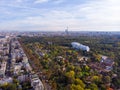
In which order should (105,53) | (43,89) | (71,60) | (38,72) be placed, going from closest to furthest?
(43,89), (38,72), (71,60), (105,53)

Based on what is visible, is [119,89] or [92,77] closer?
[119,89]

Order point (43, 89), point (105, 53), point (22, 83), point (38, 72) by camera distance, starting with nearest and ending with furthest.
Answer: point (43, 89)
point (22, 83)
point (38, 72)
point (105, 53)

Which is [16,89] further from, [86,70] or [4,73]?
[86,70]

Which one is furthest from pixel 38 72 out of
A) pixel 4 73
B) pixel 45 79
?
pixel 4 73

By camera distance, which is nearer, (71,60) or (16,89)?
(16,89)

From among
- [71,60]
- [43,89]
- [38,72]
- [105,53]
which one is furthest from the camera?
[105,53]

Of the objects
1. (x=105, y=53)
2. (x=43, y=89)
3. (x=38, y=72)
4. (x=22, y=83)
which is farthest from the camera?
(x=105, y=53)

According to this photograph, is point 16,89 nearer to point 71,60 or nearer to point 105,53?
point 71,60

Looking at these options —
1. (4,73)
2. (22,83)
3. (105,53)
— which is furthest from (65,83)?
(105,53)

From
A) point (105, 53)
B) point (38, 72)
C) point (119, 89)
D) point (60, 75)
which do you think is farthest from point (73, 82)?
point (105, 53)
